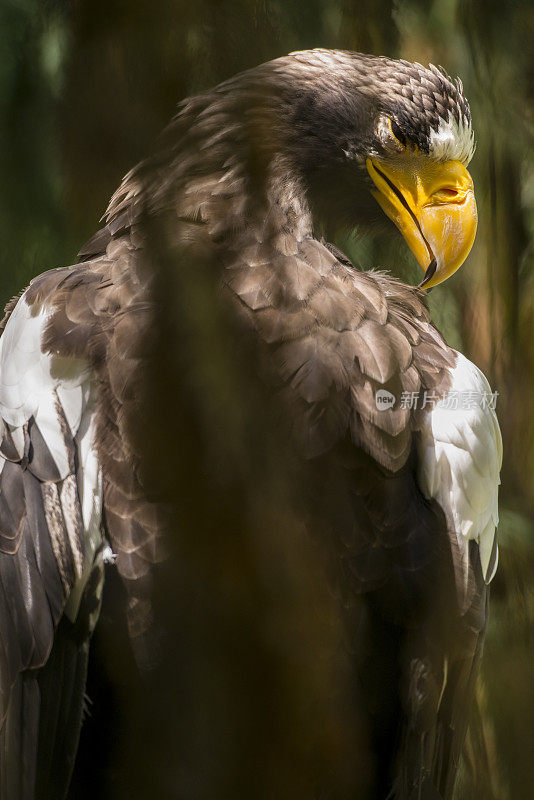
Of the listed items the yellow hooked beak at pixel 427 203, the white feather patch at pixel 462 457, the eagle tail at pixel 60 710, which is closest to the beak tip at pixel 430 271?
the yellow hooked beak at pixel 427 203

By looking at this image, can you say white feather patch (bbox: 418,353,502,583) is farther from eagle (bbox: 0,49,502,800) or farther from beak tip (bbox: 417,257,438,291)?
beak tip (bbox: 417,257,438,291)

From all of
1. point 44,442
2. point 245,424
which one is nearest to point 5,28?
point 245,424

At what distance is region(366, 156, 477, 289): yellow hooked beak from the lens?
3.39 feet

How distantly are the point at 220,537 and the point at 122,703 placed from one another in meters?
0.54

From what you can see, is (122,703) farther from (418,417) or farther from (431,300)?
(431,300)

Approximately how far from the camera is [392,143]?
1.12 meters

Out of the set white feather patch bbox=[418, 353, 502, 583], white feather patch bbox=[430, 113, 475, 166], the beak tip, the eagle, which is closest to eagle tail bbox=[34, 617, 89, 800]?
the eagle

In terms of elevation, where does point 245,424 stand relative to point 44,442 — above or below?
above

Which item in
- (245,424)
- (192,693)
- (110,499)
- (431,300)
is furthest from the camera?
(431,300)

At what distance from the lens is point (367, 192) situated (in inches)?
46.6

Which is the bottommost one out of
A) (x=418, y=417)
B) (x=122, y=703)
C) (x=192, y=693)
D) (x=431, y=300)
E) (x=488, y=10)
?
(x=122, y=703)

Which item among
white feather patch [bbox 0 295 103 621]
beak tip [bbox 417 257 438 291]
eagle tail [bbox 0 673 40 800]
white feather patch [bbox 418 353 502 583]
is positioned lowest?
eagle tail [bbox 0 673 40 800]

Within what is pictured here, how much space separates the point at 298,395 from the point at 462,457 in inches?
11.1

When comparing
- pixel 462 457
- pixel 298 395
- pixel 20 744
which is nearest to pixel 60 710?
pixel 20 744
